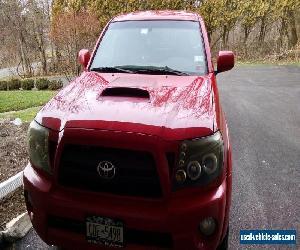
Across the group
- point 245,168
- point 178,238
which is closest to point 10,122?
point 245,168

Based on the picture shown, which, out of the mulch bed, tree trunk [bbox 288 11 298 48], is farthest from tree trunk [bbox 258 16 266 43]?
the mulch bed

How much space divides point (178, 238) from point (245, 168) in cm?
308

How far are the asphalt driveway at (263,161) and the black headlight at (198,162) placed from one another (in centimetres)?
130

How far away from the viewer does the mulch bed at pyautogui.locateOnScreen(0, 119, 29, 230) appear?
3869mm

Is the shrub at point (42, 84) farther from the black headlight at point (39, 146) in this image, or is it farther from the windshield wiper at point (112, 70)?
the black headlight at point (39, 146)

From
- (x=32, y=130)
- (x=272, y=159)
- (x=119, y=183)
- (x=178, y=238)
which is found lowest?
(x=272, y=159)

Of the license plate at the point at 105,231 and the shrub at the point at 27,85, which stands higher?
the license plate at the point at 105,231

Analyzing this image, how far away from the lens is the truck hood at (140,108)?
2.63m

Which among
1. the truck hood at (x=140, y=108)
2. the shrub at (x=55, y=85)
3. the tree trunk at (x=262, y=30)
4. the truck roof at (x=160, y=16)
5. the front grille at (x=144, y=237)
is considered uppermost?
the truck roof at (x=160, y=16)

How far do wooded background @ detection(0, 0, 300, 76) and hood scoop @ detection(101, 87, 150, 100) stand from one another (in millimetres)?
16122

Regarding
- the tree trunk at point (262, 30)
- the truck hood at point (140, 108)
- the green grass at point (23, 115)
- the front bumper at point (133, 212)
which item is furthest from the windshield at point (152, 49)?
the tree trunk at point (262, 30)

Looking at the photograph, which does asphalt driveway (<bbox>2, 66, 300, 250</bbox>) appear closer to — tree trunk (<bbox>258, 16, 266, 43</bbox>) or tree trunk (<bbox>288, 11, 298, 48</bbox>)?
tree trunk (<bbox>288, 11, 298, 48</bbox>)

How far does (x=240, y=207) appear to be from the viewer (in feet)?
14.1

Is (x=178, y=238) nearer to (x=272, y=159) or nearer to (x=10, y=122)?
(x=272, y=159)
